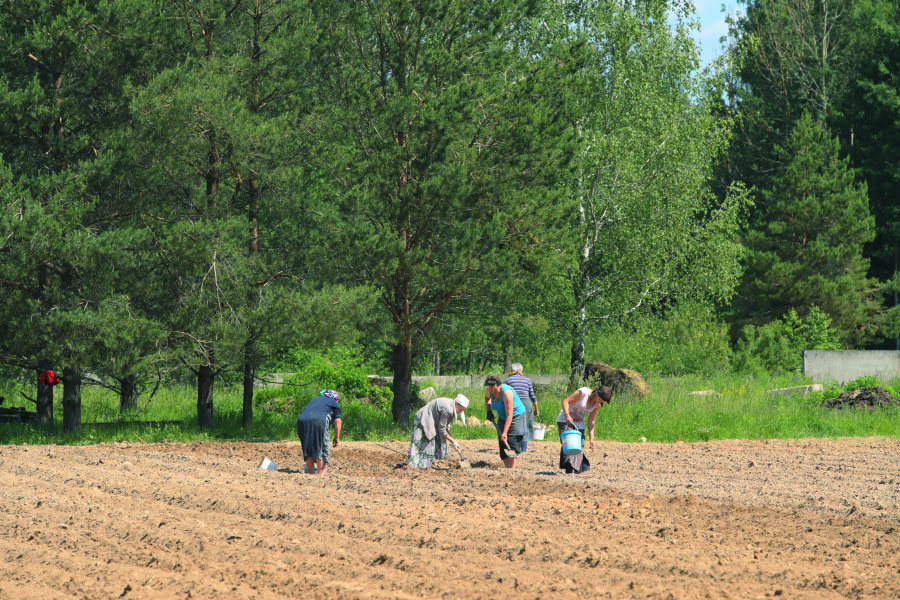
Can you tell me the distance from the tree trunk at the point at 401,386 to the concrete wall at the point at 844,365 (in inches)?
525

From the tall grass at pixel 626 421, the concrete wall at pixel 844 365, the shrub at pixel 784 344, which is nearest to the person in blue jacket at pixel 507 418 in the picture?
the tall grass at pixel 626 421

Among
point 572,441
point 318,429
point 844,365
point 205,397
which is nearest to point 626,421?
point 572,441

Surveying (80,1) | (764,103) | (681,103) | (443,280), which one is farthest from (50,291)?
(764,103)

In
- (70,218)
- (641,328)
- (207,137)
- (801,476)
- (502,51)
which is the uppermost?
(502,51)

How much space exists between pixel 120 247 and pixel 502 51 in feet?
28.7

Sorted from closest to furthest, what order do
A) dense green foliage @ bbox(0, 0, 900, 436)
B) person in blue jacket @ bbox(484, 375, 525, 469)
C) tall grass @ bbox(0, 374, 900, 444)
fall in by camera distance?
person in blue jacket @ bbox(484, 375, 525, 469)
dense green foliage @ bbox(0, 0, 900, 436)
tall grass @ bbox(0, 374, 900, 444)

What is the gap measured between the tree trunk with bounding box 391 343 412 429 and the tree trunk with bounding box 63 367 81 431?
265 inches

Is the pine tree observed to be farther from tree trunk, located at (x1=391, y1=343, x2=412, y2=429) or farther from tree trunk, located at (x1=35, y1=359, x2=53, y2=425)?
tree trunk, located at (x1=35, y1=359, x2=53, y2=425)

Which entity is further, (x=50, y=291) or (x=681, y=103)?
(x=681, y=103)

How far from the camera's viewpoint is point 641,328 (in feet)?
90.1

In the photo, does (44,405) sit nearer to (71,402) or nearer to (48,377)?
(71,402)

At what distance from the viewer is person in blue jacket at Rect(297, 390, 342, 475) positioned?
13.8 m

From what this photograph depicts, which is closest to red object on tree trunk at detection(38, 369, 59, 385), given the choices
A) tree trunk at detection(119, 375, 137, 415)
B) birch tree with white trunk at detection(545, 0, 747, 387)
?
tree trunk at detection(119, 375, 137, 415)

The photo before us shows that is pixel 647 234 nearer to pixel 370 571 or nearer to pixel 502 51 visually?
pixel 502 51
